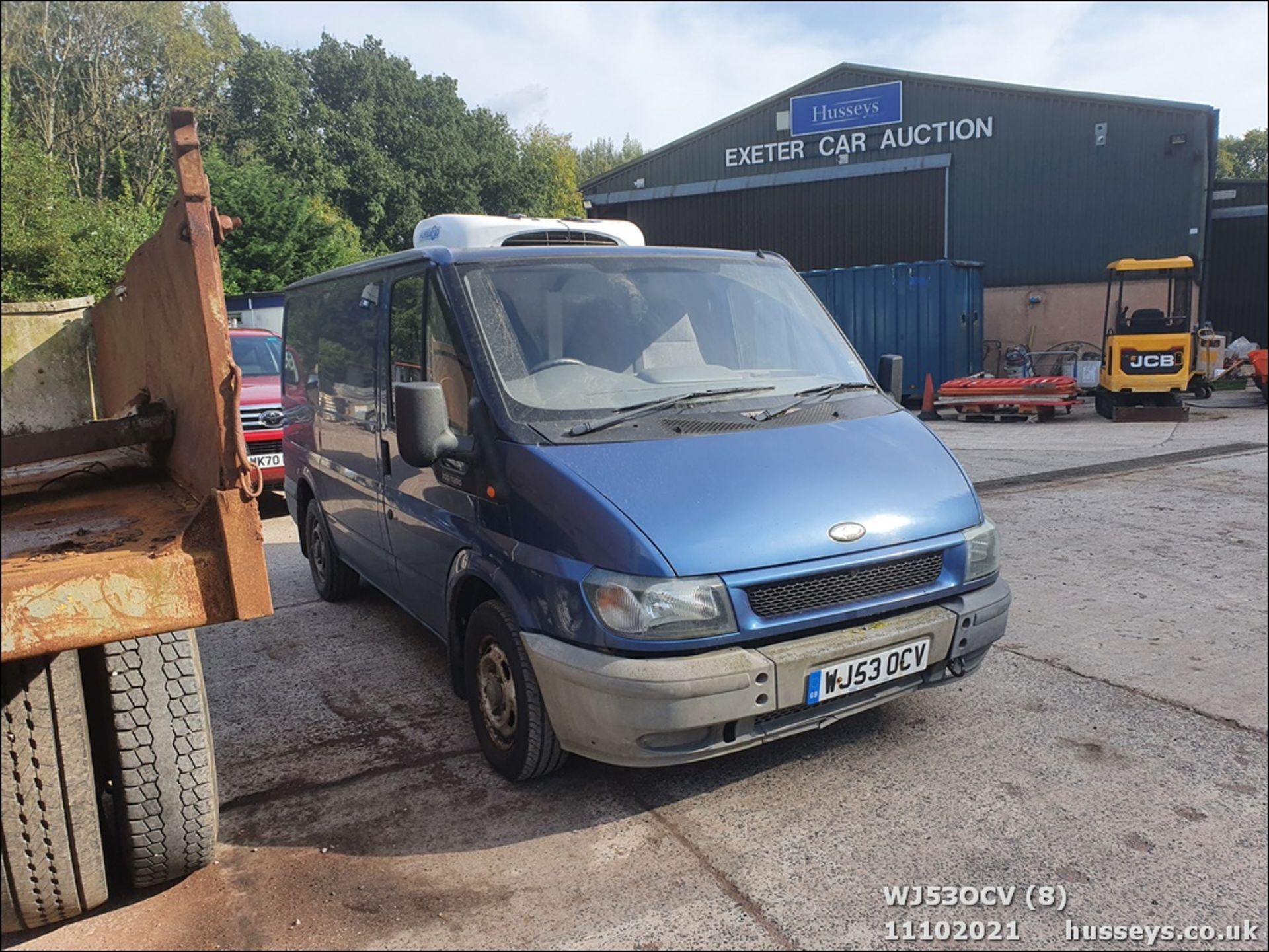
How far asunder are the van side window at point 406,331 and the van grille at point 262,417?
4.64 meters

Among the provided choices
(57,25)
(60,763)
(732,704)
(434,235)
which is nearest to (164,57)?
(57,25)

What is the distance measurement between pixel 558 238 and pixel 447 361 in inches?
135

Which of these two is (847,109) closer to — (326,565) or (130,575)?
(326,565)

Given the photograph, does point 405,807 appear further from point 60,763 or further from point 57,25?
point 57,25

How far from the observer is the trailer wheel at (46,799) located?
2.38 metres

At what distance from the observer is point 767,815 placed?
3137 millimetres

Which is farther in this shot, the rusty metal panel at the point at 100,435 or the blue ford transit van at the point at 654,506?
the blue ford transit van at the point at 654,506

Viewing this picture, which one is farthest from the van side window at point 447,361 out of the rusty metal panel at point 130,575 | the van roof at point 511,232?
the van roof at point 511,232

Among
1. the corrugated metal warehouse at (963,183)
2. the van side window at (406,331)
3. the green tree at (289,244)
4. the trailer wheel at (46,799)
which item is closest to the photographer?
the trailer wheel at (46,799)

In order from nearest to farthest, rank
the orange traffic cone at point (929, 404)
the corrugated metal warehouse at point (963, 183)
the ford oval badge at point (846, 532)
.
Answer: the ford oval badge at point (846, 532) < the orange traffic cone at point (929, 404) < the corrugated metal warehouse at point (963, 183)

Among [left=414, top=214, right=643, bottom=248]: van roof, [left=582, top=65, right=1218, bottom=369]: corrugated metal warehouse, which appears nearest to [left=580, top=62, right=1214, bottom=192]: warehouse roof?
[left=582, top=65, right=1218, bottom=369]: corrugated metal warehouse

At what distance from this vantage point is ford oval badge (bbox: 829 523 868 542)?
307 cm

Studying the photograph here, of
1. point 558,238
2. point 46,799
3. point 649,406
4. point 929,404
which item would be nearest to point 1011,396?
point 929,404

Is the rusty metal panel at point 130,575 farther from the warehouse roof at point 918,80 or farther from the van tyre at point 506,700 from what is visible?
the warehouse roof at point 918,80
